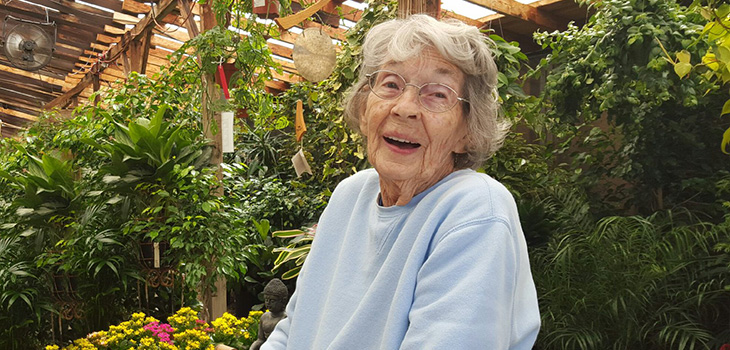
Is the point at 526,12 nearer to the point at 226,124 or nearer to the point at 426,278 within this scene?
the point at 226,124

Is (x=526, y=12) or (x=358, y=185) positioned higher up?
(x=526, y=12)

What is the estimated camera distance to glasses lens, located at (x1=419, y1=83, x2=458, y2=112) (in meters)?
1.18

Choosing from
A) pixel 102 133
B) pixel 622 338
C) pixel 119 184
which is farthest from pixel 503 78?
pixel 102 133

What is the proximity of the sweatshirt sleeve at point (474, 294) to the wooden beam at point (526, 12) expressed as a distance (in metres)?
4.92

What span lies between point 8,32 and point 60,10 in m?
0.60

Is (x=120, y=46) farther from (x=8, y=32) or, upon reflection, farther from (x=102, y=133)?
(x=102, y=133)

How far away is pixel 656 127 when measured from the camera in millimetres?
4293

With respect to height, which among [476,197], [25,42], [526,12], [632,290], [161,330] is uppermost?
[526,12]

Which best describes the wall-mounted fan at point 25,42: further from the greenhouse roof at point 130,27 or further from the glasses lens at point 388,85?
the glasses lens at point 388,85

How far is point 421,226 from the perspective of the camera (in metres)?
1.12

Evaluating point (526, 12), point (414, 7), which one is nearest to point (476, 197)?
point (414, 7)

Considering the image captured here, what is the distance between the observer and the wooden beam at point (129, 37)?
6266 millimetres

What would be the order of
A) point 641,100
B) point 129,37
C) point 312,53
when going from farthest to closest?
point 129,37
point 641,100
point 312,53

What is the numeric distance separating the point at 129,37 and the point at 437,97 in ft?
25.7
